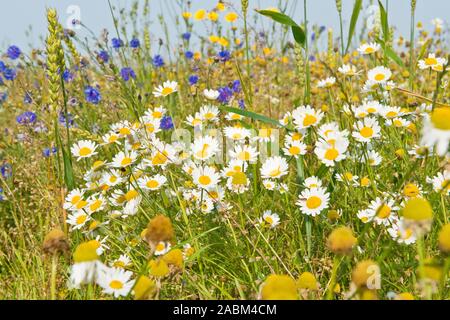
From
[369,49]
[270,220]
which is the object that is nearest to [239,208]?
[270,220]

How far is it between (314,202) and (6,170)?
5.71 ft

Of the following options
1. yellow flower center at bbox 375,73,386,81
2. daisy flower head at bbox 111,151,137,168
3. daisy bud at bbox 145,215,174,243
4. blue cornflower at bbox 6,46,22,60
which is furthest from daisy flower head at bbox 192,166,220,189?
blue cornflower at bbox 6,46,22,60

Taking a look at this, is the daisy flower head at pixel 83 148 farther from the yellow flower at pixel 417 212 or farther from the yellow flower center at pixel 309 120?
the yellow flower at pixel 417 212

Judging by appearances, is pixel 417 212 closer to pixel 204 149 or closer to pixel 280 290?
pixel 280 290

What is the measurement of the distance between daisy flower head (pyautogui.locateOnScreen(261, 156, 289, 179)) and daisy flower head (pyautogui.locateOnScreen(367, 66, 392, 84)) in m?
0.66

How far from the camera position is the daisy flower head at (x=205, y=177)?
5.82 feet

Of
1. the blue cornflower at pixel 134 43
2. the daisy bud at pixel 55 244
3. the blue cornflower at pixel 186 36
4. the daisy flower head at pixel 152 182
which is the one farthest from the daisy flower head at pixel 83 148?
the blue cornflower at pixel 186 36

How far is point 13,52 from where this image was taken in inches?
142

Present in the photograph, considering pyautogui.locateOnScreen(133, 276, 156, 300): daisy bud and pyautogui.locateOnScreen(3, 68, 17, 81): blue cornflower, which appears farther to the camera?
pyautogui.locateOnScreen(3, 68, 17, 81): blue cornflower

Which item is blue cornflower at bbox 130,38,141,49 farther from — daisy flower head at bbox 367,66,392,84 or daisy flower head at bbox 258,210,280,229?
daisy flower head at bbox 258,210,280,229

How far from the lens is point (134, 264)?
160 centimetres

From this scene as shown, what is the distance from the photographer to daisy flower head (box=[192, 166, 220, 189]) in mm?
1774
